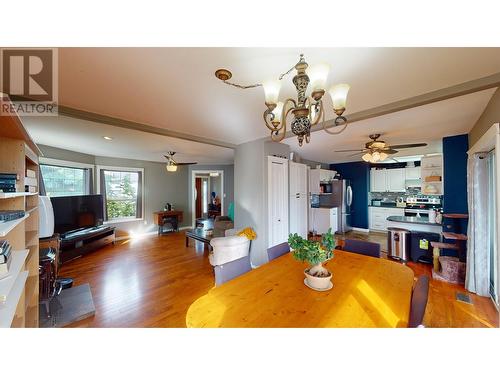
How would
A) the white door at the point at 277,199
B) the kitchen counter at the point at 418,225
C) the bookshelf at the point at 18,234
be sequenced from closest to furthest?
the bookshelf at the point at 18,234 → the white door at the point at 277,199 → the kitchen counter at the point at 418,225

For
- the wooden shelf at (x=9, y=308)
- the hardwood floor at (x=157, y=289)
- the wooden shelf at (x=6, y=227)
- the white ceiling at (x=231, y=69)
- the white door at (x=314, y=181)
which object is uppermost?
the white ceiling at (x=231, y=69)

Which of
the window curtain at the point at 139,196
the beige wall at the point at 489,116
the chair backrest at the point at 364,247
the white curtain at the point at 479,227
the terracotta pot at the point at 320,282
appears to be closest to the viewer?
the terracotta pot at the point at 320,282

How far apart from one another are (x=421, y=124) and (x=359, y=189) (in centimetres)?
380

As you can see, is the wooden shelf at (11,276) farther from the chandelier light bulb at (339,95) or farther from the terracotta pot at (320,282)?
the chandelier light bulb at (339,95)

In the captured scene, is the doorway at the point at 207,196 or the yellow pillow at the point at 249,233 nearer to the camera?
the yellow pillow at the point at 249,233

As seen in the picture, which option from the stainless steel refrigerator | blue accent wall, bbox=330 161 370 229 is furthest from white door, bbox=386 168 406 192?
the stainless steel refrigerator

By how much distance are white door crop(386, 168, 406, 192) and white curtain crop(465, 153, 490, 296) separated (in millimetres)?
3618

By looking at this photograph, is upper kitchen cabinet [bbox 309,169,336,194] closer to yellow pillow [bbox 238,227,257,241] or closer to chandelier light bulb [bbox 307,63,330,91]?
yellow pillow [bbox 238,227,257,241]

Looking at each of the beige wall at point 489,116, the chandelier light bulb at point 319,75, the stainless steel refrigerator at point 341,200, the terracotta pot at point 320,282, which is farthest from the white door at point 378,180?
the chandelier light bulb at point 319,75

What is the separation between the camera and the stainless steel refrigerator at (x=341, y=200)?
5.61 meters

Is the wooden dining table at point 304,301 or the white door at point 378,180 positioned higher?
the white door at point 378,180

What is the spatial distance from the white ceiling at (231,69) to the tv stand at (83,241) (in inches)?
116

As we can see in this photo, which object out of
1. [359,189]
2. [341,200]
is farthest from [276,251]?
[359,189]
